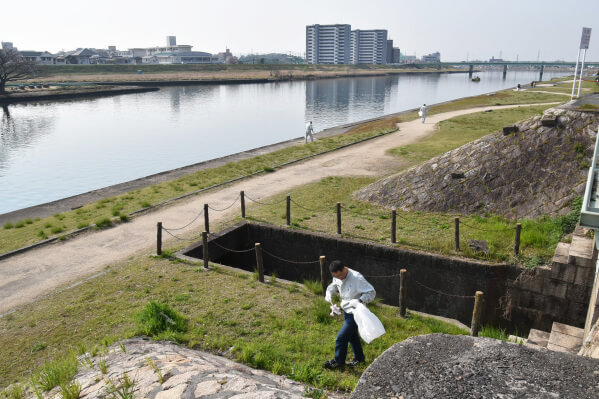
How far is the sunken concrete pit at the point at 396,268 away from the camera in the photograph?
10930 millimetres

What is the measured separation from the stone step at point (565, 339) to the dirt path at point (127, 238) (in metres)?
10.4

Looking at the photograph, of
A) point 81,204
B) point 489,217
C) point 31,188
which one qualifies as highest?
point 489,217

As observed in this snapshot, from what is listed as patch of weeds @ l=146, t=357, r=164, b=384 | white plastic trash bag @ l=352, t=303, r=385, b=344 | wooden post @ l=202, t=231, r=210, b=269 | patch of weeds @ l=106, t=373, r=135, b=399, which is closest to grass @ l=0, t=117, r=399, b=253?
wooden post @ l=202, t=231, r=210, b=269

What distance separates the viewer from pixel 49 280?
11516 mm

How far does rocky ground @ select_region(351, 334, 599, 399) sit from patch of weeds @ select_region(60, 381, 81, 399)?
402cm

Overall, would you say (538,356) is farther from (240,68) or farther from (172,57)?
(172,57)

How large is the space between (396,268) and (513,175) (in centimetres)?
554

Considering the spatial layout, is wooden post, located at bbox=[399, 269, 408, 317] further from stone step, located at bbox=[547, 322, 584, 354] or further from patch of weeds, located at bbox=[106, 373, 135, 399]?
patch of weeds, located at bbox=[106, 373, 135, 399]

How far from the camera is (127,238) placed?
565 inches

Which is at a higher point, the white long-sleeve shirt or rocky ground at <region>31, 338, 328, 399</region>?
the white long-sleeve shirt

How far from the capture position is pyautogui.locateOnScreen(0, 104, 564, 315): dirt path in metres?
11.4

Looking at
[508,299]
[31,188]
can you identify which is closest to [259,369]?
[508,299]

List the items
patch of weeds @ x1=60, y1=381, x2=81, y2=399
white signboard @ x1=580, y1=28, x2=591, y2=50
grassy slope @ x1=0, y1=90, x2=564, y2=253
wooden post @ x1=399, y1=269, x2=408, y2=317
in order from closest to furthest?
1. patch of weeds @ x1=60, y1=381, x2=81, y2=399
2. wooden post @ x1=399, y1=269, x2=408, y2=317
3. grassy slope @ x1=0, y1=90, x2=564, y2=253
4. white signboard @ x1=580, y1=28, x2=591, y2=50

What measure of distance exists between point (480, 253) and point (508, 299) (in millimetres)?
1256
